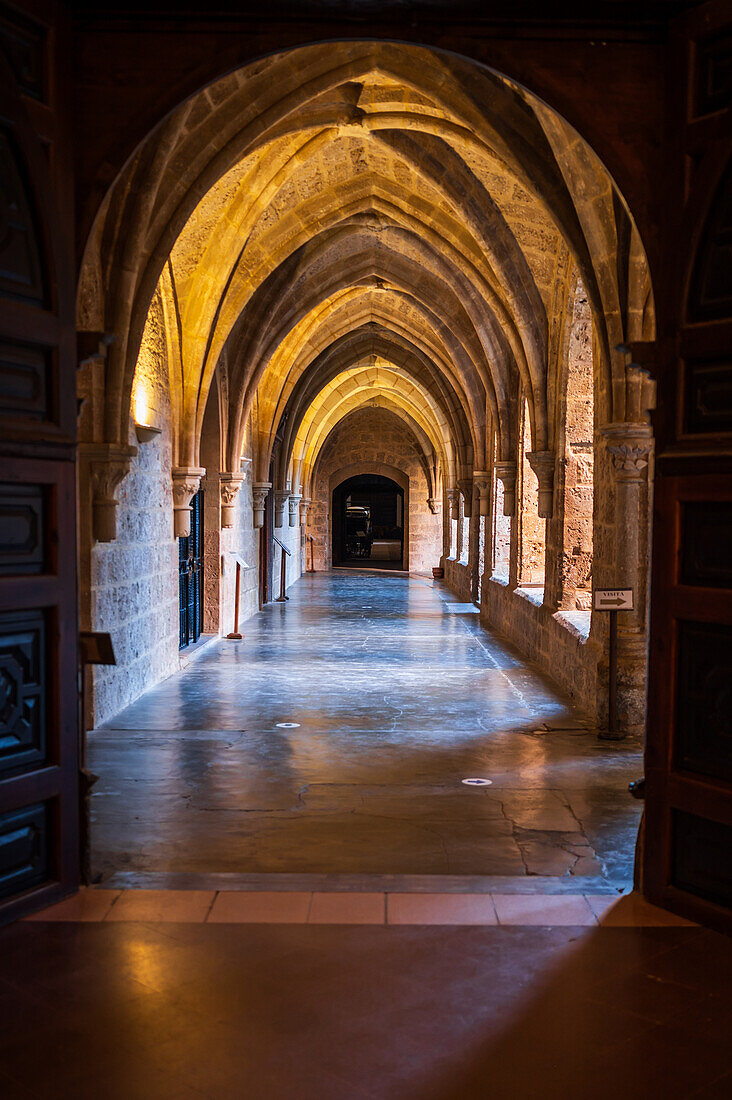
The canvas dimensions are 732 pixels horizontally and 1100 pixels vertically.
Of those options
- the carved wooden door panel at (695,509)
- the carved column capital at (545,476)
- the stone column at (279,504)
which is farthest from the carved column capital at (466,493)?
the carved wooden door panel at (695,509)

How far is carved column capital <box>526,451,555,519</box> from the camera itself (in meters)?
8.85

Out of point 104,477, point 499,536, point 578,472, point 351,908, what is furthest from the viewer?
point 499,536

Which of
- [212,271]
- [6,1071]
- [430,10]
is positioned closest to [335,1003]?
[6,1071]

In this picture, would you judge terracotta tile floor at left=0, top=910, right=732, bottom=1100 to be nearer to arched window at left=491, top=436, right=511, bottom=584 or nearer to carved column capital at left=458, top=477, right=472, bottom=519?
arched window at left=491, top=436, right=511, bottom=584

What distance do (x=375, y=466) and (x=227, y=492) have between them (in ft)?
51.5

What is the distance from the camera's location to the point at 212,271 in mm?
8562

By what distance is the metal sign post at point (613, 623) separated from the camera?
591 centimetres

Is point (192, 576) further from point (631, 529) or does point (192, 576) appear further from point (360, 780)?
point (360, 780)

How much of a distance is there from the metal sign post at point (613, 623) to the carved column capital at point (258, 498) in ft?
28.3

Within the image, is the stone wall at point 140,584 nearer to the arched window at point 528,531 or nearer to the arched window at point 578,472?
the arched window at point 578,472

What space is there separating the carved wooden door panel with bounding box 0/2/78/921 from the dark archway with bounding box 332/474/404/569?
23.3 m

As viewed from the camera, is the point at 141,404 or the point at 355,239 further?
the point at 355,239

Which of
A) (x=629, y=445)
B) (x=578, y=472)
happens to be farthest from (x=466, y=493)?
(x=629, y=445)

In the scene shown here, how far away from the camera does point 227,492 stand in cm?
1096
